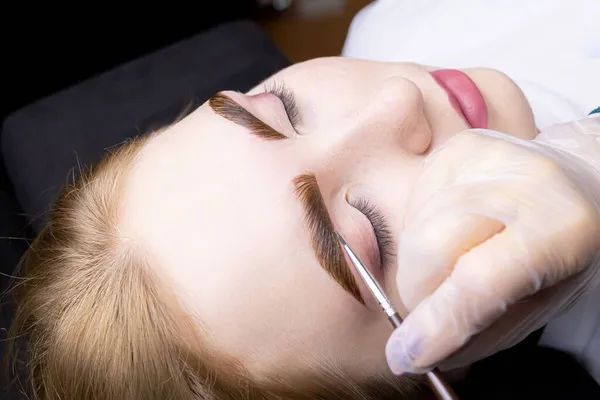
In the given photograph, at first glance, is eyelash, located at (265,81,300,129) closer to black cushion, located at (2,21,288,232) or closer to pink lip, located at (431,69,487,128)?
pink lip, located at (431,69,487,128)

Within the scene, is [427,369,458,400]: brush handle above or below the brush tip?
below

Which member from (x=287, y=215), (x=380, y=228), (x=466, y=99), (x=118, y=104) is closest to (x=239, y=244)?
(x=287, y=215)

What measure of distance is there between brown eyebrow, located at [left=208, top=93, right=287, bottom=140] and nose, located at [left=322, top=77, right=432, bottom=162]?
0.08 m

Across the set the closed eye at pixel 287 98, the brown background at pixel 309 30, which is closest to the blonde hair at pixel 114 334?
the closed eye at pixel 287 98

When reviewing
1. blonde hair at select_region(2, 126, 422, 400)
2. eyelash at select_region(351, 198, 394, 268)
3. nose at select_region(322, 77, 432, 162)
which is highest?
nose at select_region(322, 77, 432, 162)

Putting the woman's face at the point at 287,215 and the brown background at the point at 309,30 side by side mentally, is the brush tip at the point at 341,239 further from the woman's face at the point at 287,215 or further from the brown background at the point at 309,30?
the brown background at the point at 309,30

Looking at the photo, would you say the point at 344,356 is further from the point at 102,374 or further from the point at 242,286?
the point at 102,374

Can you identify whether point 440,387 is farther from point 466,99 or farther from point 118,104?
point 118,104

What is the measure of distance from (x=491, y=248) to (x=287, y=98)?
39 cm

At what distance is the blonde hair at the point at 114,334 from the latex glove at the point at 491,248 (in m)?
0.20

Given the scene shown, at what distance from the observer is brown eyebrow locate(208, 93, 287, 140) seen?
725mm

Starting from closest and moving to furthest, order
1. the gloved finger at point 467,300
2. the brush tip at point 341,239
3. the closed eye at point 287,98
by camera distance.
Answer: the gloved finger at point 467,300
the brush tip at point 341,239
the closed eye at point 287,98

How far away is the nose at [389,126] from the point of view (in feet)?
2.38

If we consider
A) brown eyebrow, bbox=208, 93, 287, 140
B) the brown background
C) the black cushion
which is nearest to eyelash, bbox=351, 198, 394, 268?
brown eyebrow, bbox=208, 93, 287, 140
